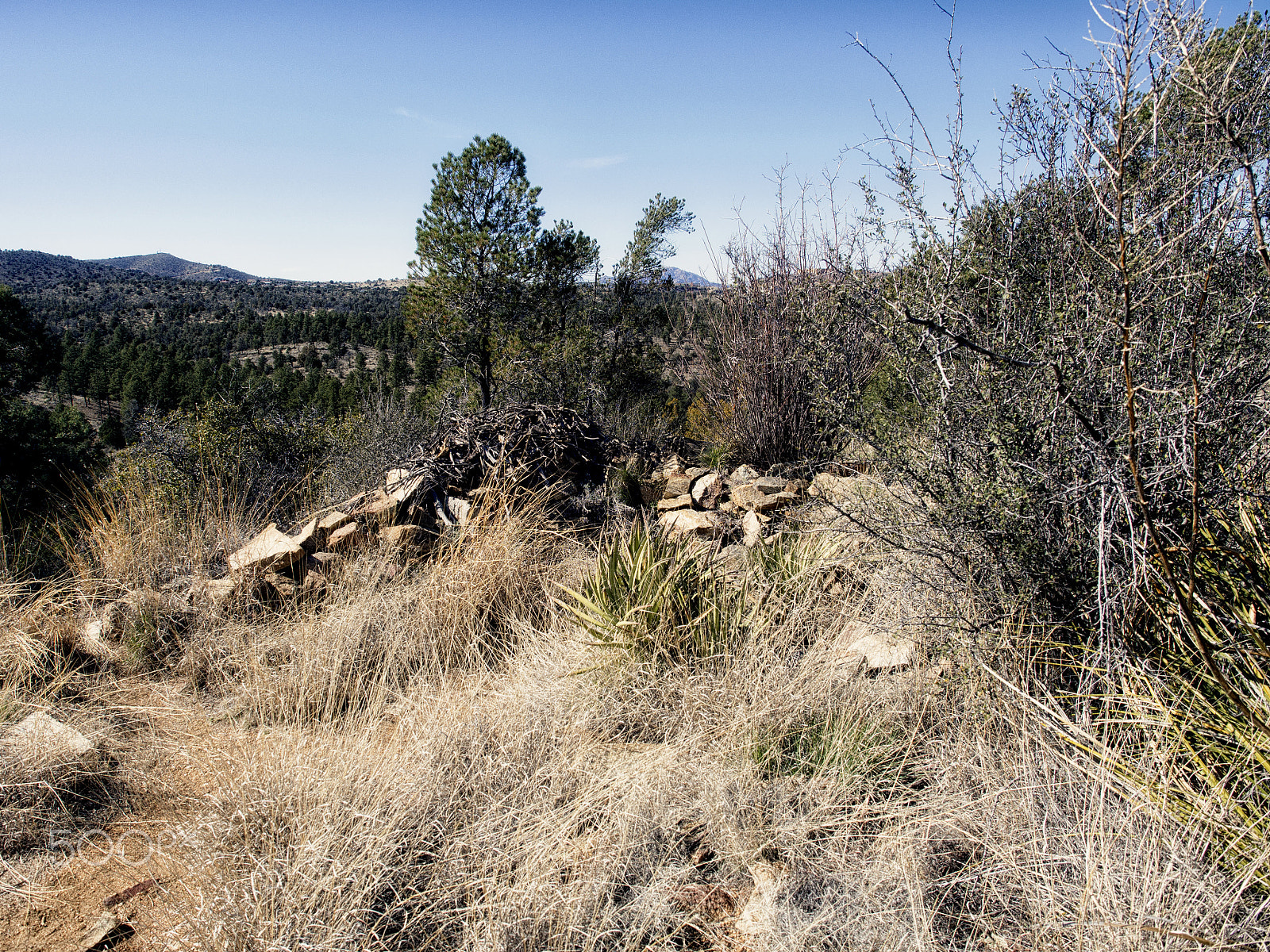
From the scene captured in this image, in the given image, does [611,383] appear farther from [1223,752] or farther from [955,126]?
[1223,752]

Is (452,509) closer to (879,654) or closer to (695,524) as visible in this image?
(695,524)

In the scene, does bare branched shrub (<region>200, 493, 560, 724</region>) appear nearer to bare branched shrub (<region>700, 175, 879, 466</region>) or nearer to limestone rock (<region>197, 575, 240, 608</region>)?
limestone rock (<region>197, 575, 240, 608</region>)

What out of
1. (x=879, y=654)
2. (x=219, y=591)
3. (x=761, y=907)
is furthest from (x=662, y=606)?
(x=219, y=591)

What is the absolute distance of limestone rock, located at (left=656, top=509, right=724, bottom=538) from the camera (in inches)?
179

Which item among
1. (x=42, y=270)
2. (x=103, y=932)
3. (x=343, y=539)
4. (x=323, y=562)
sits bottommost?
(x=103, y=932)

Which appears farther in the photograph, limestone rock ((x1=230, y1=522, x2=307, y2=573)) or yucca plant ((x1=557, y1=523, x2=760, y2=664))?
limestone rock ((x1=230, y1=522, x2=307, y2=573))

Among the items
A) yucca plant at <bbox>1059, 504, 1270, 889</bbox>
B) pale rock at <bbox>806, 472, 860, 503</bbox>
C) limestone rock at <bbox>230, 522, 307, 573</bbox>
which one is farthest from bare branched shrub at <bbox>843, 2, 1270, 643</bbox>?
limestone rock at <bbox>230, 522, 307, 573</bbox>

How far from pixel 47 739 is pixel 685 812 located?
2663mm

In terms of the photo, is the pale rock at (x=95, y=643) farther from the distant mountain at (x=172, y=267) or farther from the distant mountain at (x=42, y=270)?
the distant mountain at (x=172, y=267)

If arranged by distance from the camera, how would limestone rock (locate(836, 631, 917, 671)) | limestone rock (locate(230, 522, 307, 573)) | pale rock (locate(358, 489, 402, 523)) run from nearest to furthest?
limestone rock (locate(836, 631, 917, 671)), limestone rock (locate(230, 522, 307, 573)), pale rock (locate(358, 489, 402, 523))

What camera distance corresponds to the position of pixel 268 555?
4.11m

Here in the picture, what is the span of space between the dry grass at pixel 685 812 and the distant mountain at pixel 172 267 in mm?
116949

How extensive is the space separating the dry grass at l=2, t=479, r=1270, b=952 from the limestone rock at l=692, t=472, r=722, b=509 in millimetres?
1815

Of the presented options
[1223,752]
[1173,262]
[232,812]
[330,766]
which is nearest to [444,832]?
[330,766]
